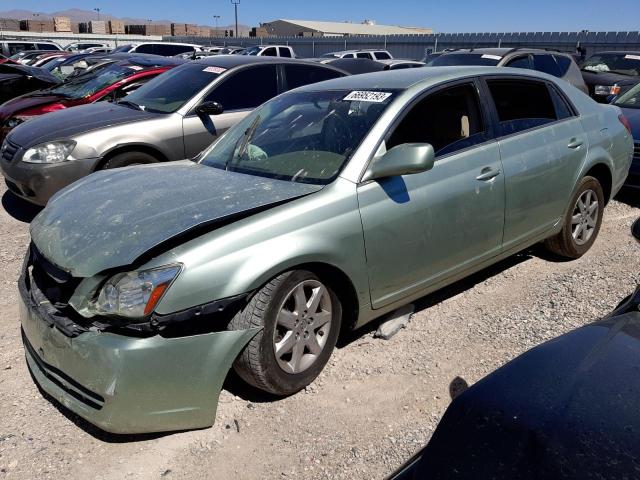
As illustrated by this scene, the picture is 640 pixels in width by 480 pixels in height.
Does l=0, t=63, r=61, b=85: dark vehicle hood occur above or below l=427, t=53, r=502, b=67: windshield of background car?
below

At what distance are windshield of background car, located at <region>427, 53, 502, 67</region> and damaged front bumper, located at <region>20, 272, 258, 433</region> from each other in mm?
7298

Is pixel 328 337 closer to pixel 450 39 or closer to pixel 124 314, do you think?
pixel 124 314

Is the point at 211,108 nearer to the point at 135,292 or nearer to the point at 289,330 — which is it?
the point at 289,330

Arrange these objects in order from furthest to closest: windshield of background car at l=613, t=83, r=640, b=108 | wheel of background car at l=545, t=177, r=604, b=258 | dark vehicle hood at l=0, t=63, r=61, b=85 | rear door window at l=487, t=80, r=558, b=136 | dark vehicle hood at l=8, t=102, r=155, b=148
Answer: dark vehicle hood at l=0, t=63, r=61, b=85 < windshield of background car at l=613, t=83, r=640, b=108 < dark vehicle hood at l=8, t=102, r=155, b=148 < wheel of background car at l=545, t=177, r=604, b=258 < rear door window at l=487, t=80, r=558, b=136

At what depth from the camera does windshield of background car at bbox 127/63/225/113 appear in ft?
20.7

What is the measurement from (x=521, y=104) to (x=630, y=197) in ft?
12.1

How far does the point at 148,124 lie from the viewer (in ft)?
19.5

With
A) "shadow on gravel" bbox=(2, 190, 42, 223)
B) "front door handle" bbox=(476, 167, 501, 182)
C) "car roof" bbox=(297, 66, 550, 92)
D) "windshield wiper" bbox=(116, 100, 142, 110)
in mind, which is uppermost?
"car roof" bbox=(297, 66, 550, 92)

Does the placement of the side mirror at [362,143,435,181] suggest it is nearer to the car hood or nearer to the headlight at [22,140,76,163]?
the car hood

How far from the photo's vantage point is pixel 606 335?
1893 mm

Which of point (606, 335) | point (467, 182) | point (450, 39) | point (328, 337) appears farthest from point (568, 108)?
point (450, 39)

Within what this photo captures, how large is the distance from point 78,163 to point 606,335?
16.6 feet

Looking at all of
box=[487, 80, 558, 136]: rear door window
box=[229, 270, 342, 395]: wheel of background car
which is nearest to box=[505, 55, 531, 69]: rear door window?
box=[487, 80, 558, 136]: rear door window

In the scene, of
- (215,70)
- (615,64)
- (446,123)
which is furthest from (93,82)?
(615,64)
